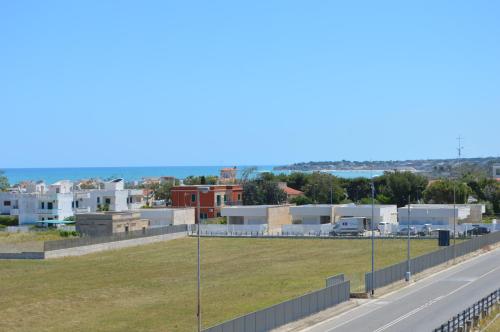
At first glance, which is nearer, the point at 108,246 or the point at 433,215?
the point at 108,246

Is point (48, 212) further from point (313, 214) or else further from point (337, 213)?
point (337, 213)

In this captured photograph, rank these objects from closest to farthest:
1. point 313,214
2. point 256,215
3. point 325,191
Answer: point 313,214 → point 256,215 → point 325,191

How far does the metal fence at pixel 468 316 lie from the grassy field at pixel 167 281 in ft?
47.7

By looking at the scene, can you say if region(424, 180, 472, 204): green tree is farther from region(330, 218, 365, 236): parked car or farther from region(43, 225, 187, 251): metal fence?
region(43, 225, 187, 251): metal fence

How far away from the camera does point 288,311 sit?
4531cm

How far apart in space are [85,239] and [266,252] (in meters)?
20.0

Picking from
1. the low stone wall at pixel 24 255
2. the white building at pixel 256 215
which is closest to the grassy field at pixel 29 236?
the low stone wall at pixel 24 255

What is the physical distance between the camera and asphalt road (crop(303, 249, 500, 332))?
46188 mm

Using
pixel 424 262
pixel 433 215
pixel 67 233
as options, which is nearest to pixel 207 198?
pixel 67 233

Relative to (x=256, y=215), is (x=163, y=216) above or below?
below

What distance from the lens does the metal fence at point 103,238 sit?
290ft

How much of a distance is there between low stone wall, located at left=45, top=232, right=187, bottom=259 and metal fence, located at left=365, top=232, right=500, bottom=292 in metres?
39.0

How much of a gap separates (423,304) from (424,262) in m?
17.3

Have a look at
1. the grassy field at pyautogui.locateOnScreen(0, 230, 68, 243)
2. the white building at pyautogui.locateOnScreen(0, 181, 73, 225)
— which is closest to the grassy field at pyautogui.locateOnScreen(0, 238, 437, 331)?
the grassy field at pyautogui.locateOnScreen(0, 230, 68, 243)
